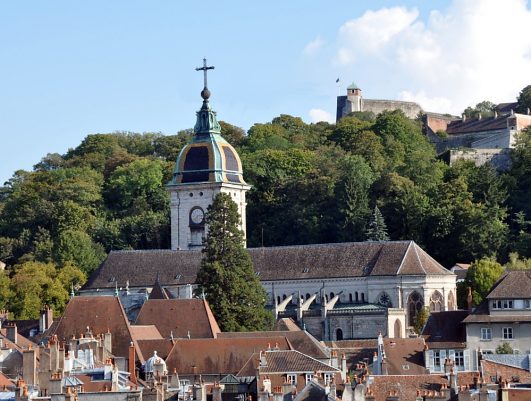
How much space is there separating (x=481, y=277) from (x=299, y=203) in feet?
85.2

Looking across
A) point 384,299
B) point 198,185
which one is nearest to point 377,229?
point 384,299

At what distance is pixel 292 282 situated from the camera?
112 meters

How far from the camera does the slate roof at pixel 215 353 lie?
73375mm

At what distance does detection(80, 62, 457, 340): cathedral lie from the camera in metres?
108

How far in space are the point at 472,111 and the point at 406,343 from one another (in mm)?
112373

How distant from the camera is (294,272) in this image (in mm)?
112438

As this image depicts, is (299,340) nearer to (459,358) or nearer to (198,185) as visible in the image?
(459,358)

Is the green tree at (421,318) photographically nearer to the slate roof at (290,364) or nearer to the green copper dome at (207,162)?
the green copper dome at (207,162)

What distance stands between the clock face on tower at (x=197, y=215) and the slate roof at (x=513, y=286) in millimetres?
32587

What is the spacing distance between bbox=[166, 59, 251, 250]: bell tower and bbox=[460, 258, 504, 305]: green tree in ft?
49.9

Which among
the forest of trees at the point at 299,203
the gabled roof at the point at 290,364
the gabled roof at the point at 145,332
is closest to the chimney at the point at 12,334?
the gabled roof at the point at 145,332

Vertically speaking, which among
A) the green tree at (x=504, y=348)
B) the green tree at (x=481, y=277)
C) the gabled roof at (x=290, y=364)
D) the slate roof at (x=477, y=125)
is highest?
the slate roof at (x=477, y=125)

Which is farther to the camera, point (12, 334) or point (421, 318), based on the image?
point (421, 318)

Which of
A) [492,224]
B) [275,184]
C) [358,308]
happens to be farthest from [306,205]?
[358,308]
